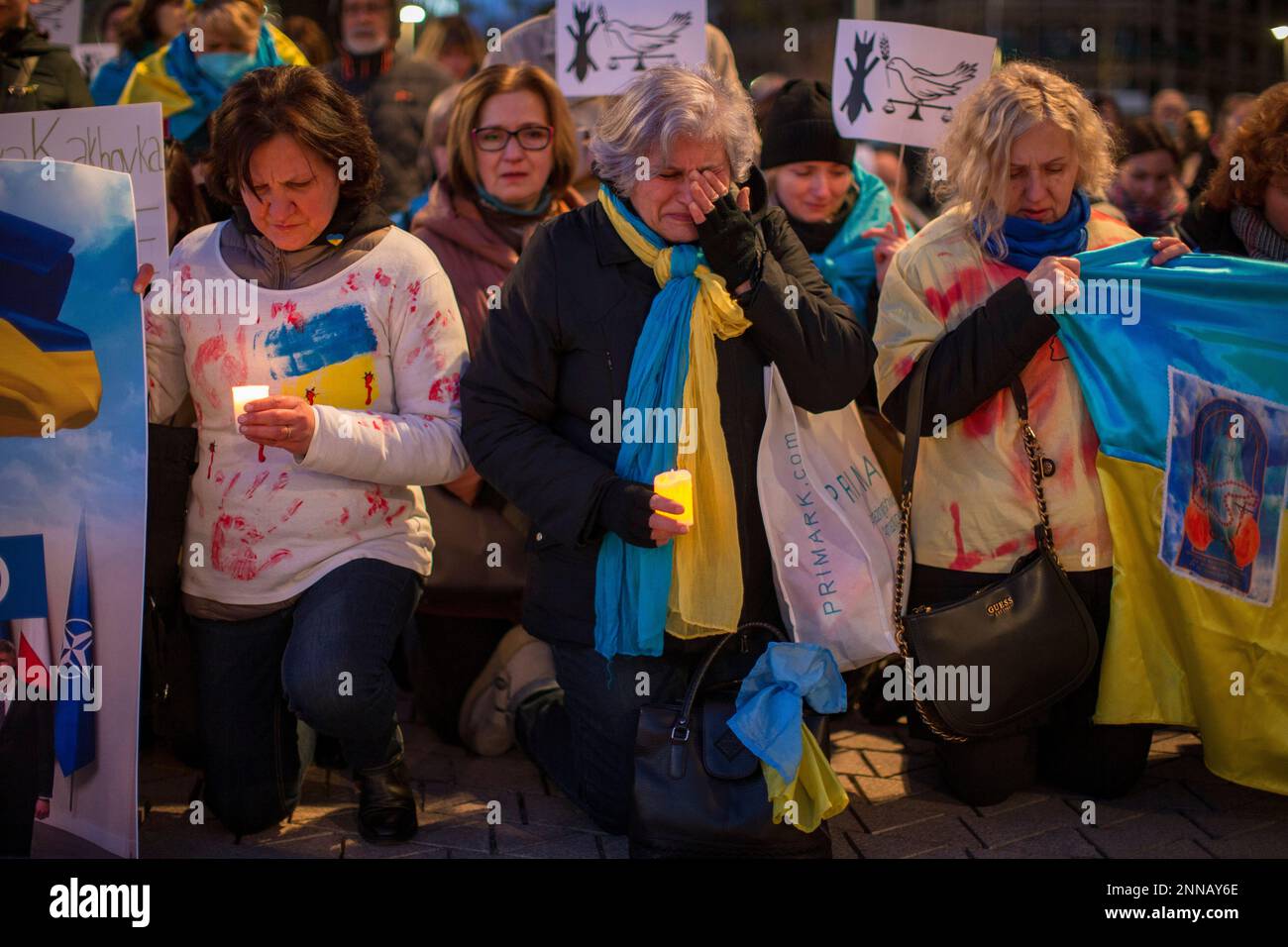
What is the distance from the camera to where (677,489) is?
10.6 feet

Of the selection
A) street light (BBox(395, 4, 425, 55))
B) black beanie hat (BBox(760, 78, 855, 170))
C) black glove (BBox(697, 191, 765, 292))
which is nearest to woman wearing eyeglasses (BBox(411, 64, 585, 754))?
black beanie hat (BBox(760, 78, 855, 170))

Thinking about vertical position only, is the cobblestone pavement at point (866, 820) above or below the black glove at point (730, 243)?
below

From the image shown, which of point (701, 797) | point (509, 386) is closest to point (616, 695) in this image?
point (701, 797)

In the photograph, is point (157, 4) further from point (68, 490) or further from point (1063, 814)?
point (1063, 814)

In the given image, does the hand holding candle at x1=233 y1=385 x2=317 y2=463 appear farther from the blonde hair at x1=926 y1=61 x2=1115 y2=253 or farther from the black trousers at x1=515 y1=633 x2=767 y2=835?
the blonde hair at x1=926 y1=61 x2=1115 y2=253

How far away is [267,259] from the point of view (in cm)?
366

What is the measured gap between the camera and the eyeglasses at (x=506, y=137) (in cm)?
446

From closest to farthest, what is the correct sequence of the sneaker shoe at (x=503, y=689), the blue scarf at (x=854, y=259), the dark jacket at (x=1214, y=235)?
the dark jacket at (x=1214, y=235) < the sneaker shoe at (x=503, y=689) < the blue scarf at (x=854, y=259)

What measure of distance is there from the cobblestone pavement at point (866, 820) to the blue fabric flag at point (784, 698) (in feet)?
1.57

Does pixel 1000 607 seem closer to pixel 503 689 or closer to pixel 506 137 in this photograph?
pixel 503 689

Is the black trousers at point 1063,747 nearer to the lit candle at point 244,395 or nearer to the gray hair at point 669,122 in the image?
the gray hair at point 669,122

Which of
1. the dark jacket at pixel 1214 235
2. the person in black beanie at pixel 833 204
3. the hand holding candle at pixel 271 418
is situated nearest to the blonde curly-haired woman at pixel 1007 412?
the dark jacket at pixel 1214 235

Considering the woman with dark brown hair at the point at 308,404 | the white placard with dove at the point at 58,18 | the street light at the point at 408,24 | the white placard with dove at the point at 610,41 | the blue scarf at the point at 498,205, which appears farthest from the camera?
the street light at the point at 408,24
